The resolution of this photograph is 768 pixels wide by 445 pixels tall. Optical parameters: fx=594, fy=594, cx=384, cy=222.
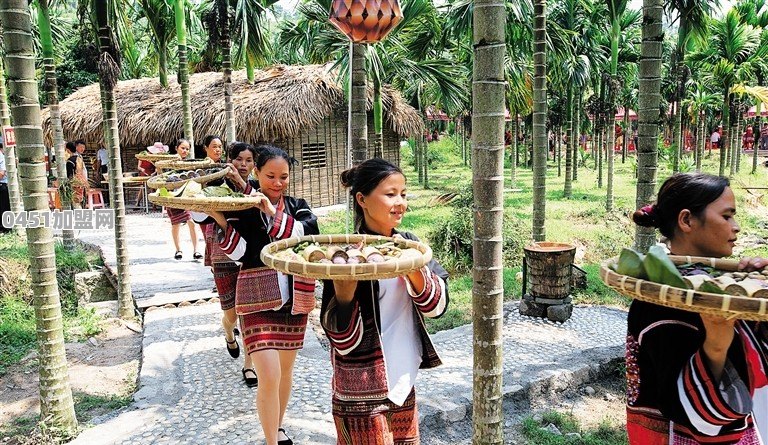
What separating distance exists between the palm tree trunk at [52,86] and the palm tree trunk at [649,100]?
7.47 meters

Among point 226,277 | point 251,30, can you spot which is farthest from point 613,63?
point 226,277

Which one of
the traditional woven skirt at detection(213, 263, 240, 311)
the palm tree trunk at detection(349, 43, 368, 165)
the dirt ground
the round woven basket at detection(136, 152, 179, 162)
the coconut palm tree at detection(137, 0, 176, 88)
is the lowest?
the dirt ground

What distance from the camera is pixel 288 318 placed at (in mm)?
3449

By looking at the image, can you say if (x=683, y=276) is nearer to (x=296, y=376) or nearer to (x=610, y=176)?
(x=296, y=376)

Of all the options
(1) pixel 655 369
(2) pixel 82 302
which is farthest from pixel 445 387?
(2) pixel 82 302

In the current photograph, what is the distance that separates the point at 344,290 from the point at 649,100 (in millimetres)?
3261

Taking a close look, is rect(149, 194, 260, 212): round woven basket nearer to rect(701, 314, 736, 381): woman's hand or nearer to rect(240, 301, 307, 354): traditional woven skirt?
rect(240, 301, 307, 354): traditional woven skirt

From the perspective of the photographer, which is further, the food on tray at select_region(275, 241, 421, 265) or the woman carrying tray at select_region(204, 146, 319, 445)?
the woman carrying tray at select_region(204, 146, 319, 445)

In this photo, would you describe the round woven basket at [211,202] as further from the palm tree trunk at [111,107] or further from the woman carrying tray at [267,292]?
the palm tree trunk at [111,107]

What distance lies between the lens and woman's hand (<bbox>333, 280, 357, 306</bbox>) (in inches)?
86.1

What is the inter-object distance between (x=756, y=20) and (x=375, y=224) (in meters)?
20.9

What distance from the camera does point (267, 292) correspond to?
134 inches

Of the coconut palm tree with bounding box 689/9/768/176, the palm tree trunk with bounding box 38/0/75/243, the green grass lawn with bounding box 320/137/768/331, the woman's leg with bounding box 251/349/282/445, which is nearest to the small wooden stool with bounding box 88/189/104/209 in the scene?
the palm tree trunk with bounding box 38/0/75/243

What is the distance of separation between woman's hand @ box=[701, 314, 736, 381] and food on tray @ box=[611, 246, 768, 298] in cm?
9
